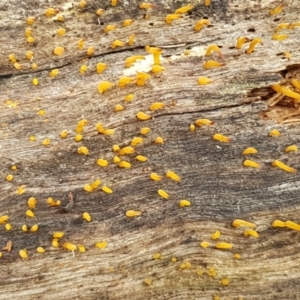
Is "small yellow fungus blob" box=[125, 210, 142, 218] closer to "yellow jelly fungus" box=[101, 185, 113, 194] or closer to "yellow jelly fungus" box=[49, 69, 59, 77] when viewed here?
"yellow jelly fungus" box=[101, 185, 113, 194]

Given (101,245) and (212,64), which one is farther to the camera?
(212,64)

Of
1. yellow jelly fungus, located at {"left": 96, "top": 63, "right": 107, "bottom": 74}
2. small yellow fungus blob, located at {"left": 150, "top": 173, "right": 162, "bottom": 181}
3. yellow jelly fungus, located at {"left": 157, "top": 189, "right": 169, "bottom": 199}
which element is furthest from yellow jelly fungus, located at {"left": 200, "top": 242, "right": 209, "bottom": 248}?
yellow jelly fungus, located at {"left": 96, "top": 63, "right": 107, "bottom": 74}

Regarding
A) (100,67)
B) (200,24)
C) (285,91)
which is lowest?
(285,91)

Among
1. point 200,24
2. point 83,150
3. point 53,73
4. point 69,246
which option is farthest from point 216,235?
point 53,73

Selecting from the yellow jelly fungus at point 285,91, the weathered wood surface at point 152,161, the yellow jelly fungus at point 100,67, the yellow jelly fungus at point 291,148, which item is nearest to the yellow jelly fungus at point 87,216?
the weathered wood surface at point 152,161

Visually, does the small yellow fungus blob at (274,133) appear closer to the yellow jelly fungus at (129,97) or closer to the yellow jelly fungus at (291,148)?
the yellow jelly fungus at (291,148)

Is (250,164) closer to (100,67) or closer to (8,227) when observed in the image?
(100,67)

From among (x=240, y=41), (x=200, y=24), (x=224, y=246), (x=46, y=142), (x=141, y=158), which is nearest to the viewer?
(x=224, y=246)
